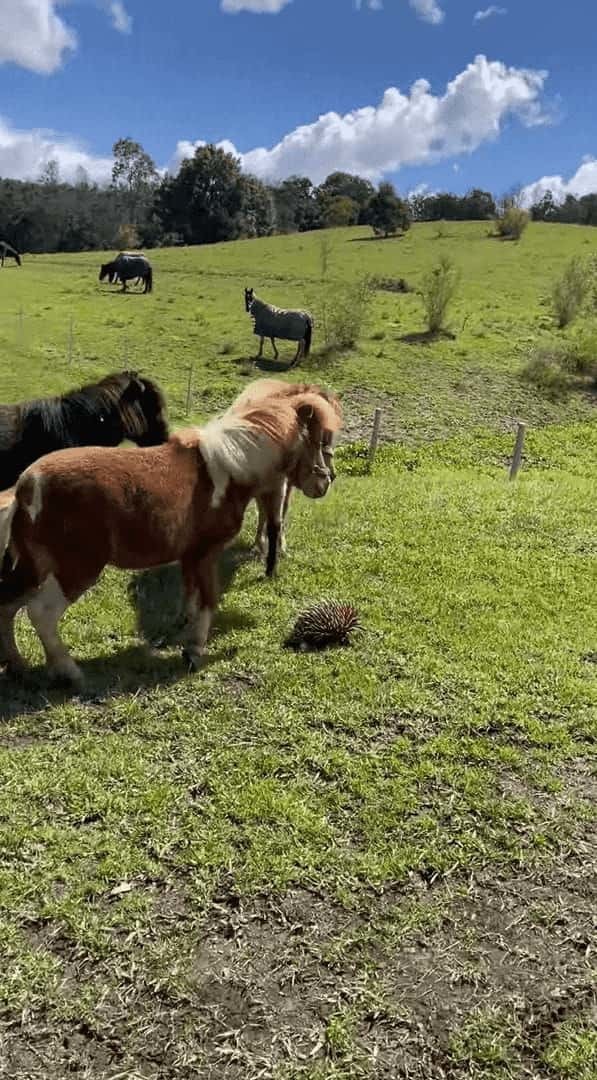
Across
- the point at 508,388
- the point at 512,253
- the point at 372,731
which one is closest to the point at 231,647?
the point at 372,731

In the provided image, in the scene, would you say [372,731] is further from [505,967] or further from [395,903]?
[505,967]

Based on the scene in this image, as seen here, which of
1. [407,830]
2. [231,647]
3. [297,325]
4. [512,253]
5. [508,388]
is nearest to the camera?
[407,830]

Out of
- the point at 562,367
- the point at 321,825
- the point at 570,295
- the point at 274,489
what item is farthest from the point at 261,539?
the point at 570,295

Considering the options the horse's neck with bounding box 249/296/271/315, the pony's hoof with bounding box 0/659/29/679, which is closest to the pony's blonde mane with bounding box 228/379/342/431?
the pony's hoof with bounding box 0/659/29/679

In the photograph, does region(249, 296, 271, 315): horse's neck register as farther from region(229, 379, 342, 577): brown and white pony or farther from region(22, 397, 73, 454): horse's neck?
region(22, 397, 73, 454): horse's neck

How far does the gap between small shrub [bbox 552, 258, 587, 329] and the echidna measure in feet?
73.5

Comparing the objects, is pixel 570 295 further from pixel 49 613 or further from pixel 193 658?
pixel 49 613

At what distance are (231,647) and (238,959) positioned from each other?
277 cm

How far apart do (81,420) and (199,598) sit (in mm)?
2457

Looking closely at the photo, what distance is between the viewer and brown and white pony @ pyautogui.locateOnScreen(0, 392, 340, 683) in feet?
15.1

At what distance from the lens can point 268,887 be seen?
347cm

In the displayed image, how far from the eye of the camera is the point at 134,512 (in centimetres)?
476

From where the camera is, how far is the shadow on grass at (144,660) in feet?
16.1

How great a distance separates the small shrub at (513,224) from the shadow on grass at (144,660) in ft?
152
